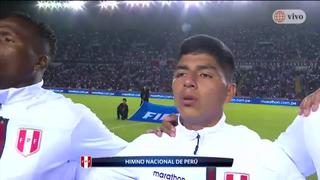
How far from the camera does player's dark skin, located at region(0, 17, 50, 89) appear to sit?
5.14ft

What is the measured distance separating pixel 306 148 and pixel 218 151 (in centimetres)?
34

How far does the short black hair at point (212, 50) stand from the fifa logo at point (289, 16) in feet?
7.47

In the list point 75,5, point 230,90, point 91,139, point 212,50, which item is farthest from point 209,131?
point 75,5

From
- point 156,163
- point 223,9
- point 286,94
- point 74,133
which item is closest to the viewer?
point 156,163

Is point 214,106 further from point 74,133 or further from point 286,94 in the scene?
point 286,94

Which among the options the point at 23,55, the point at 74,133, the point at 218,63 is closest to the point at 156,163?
the point at 218,63

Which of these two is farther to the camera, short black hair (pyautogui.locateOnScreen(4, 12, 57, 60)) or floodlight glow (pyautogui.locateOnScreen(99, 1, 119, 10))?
floodlight glow (pyautogui.locateOnScreen(99, 1, 119, 10))

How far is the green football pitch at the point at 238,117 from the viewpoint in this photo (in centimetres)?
935

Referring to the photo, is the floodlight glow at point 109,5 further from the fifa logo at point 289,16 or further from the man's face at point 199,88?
the man's face at point 199,88

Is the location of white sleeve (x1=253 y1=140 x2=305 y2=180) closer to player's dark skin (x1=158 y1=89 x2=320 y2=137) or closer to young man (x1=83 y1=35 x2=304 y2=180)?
young man (x1=83 y1=35 x2=304 y2=180)

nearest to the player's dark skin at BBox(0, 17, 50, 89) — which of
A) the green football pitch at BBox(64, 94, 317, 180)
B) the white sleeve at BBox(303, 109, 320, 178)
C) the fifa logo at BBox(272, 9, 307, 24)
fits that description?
the white sleeve at BBox(303, 109, 320, 178)

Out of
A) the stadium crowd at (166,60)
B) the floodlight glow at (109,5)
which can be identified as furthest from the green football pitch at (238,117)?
the floodlight glow at (109,5)

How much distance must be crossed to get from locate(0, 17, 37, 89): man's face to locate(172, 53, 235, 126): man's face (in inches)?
23.5

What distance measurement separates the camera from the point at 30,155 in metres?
1.60
